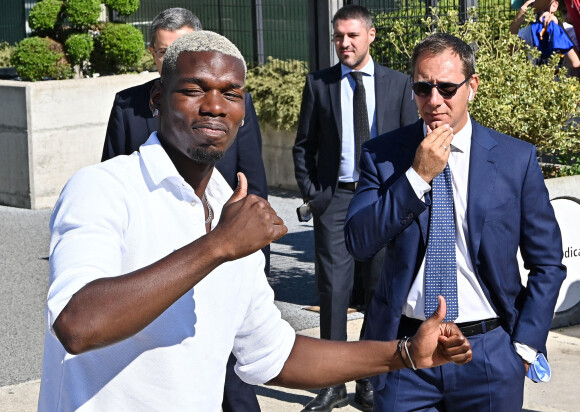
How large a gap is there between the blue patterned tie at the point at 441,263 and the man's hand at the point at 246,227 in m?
1.80

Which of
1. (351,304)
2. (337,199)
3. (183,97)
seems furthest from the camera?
(351,304)

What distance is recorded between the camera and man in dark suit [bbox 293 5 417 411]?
22.0 feet

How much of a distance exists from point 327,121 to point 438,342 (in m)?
4.12

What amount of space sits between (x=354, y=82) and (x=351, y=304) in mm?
1755

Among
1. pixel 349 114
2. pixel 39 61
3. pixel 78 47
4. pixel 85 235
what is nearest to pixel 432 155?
pixel 85 235

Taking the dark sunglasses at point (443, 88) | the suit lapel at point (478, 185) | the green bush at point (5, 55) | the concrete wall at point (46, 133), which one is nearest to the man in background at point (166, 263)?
the suit lapel at point (478, 185)

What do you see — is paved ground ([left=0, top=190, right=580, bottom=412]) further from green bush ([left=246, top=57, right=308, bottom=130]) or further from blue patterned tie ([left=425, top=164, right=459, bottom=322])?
blue patterned tie ([left=425, top=164, right=459, bottom=322])

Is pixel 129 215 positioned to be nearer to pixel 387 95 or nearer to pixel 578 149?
pixel 387 95

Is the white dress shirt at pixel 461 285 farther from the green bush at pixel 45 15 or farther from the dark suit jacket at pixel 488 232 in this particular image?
the green bush at pixel 45 15

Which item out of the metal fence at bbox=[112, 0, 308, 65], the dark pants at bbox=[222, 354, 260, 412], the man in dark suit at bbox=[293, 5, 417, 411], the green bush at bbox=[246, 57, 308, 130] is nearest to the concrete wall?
the green bush at bbox=[246, 57, 308, 130]

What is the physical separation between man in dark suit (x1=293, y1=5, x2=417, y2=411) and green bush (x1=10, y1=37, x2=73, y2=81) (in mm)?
5954

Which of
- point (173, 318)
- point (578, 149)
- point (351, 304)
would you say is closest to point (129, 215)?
point (173, 318)

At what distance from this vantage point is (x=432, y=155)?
403 cm

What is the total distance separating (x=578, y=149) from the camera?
809 centimetres
